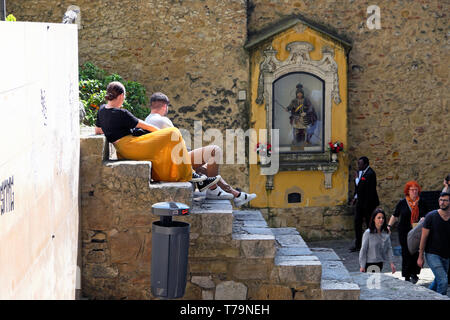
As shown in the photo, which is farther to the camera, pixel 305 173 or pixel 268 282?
pixel 305 173

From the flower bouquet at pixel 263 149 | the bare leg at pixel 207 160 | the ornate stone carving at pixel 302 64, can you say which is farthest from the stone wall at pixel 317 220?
the bare leg at pixel 207 160

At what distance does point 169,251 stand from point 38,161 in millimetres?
1510

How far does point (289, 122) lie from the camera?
13328 millimetres

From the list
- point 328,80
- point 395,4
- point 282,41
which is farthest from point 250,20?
point 395,4

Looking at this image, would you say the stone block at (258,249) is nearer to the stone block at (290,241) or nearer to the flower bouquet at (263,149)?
the stone block at (290,241)

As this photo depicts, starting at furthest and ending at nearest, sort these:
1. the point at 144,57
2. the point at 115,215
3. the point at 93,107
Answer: the point at 144,57, the point at 93,107, the point at 115,215

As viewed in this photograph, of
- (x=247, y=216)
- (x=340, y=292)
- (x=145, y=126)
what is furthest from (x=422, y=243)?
(x=145, y=126)

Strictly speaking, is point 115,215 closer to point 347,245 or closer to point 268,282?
point 268,282

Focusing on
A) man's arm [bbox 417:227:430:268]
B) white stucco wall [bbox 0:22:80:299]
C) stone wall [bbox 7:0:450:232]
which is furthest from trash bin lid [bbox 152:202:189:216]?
stone wall [bbox 7:0:450:232]

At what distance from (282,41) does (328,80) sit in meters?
1.03

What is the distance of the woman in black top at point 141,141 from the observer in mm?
6977

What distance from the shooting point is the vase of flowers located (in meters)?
13.2

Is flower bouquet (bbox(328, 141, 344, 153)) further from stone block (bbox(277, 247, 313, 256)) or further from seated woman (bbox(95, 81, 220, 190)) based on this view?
seated woman (bbox(95, 81, 220, 190))

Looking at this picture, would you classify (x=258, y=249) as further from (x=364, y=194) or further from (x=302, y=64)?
(x=302, y=64)
